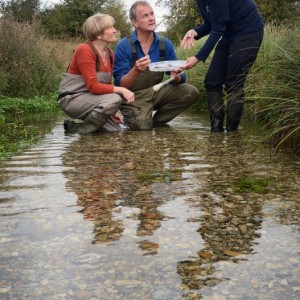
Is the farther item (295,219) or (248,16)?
(248,16)

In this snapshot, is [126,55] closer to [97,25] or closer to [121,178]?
[97,25]

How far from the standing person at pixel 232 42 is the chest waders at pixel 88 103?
101cm

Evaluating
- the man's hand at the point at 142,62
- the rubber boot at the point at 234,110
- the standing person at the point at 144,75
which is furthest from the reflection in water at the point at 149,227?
the standing person at the point at 144,75

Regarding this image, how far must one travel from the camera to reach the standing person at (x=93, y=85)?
6.05 metres

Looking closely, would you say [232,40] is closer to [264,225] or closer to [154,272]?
[264,225]

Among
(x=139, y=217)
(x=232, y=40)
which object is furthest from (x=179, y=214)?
(x=232, y=40)

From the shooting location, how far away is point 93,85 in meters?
6.06

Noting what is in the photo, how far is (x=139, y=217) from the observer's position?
2791 mm

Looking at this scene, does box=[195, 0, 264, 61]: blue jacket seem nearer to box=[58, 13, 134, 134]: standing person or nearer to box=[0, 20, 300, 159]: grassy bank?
box=[0, 20, 300, 159]: grassy bank

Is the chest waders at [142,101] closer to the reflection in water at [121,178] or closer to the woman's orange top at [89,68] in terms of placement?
the woman's orange top at [89,68]

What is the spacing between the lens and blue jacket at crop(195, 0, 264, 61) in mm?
5496

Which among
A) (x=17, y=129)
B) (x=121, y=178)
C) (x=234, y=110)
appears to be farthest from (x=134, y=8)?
(x=121, y=178)

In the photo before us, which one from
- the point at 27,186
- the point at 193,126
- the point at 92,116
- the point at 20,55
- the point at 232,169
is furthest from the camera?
the point at 20,55

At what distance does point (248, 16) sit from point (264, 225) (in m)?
3.65
